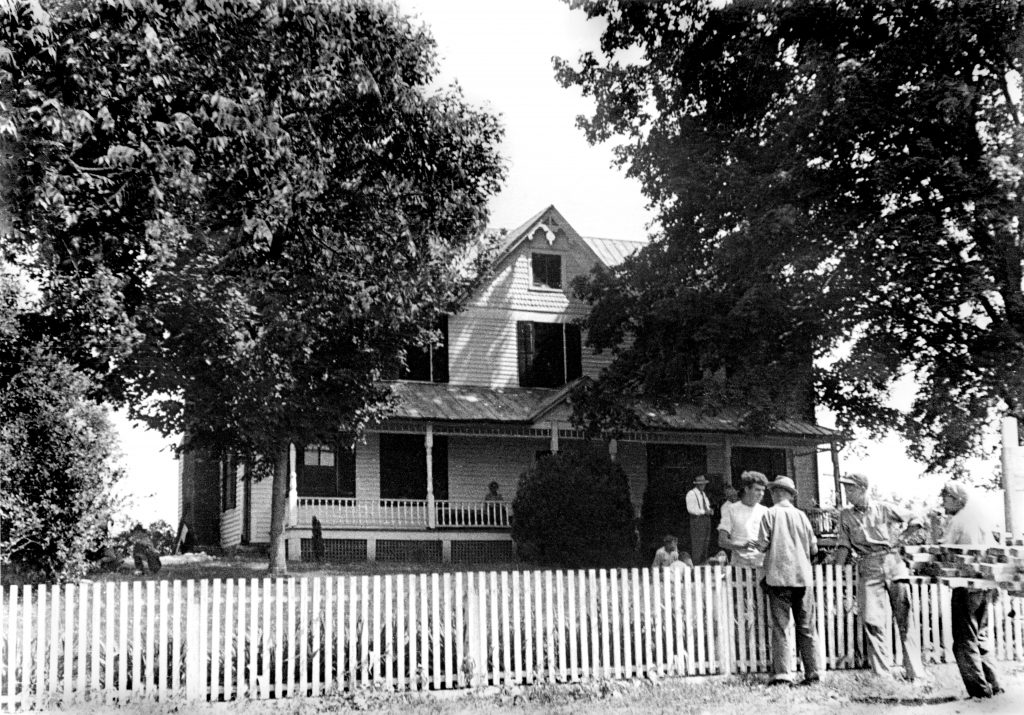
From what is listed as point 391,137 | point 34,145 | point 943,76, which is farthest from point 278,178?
point 943,76

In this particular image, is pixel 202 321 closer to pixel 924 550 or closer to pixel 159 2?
pixel 159 2

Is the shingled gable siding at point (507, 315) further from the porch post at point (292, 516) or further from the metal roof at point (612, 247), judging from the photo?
the porch post at point (292, 516)

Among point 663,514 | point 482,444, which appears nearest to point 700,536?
point 663,514

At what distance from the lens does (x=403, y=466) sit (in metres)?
28.6

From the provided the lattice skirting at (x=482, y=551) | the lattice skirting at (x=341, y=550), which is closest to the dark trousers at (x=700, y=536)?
the lattice skirting at (x=482, y=551)

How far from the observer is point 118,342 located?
17734mm

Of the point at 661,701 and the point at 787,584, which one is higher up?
the point at 787,584

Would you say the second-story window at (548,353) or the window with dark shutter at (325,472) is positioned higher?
the second-story window at (548,353)

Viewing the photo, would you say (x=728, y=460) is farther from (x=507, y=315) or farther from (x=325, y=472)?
(x=325, y=472)

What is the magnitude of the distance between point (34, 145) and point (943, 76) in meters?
16.1

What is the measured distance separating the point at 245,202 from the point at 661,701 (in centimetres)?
1218

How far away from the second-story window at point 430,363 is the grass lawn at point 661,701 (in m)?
19.0

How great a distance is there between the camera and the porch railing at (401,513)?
26.7 metres

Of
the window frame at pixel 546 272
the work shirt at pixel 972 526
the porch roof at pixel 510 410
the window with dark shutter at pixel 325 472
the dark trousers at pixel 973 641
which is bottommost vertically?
the dark trousers at pixel 973 641
